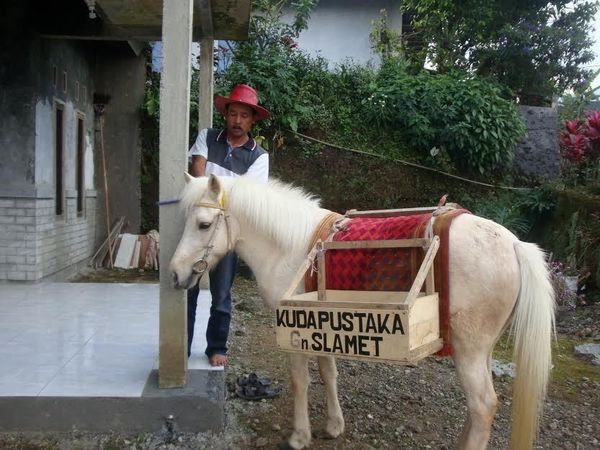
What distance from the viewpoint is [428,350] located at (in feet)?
7.38

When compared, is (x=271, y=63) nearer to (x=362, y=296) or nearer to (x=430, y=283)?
(x=362, y=296)

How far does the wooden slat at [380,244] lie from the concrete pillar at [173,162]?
0.90 meters

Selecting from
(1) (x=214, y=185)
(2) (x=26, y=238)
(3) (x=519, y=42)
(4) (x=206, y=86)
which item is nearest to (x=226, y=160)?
(1) (x=214, y=185)

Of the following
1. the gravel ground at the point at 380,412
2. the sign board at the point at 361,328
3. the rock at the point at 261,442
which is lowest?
the gravel ground at the point at 380,412

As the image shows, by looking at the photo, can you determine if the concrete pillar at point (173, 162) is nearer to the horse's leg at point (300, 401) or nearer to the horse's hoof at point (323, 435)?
the horse's leg at point (300, 401)

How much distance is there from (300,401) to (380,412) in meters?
0.74

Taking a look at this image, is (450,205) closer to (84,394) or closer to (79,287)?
(84,394)

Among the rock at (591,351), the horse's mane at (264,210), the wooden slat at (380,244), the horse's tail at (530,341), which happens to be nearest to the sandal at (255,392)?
the horse's mane at (264,210)

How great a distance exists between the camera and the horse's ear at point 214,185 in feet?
8.88

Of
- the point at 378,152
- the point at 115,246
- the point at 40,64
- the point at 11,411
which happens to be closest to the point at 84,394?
the point at 11,411

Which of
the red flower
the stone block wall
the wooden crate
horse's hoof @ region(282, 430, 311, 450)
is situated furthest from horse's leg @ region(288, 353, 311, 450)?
the red flower

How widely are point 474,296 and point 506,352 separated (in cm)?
262

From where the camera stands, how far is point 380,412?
3426mm

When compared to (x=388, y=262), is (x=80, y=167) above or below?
above
